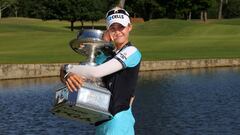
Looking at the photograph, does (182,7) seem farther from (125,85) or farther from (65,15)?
(125,85)

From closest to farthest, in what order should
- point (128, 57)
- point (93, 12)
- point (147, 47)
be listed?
point (128, 57)
point (147, 47)
point (93, 12)

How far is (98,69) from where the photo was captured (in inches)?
188

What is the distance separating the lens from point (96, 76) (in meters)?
4.75

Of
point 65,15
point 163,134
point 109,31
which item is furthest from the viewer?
point 65,15

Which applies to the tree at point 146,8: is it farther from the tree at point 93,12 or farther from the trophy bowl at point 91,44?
the trophy bowl at point 91,44

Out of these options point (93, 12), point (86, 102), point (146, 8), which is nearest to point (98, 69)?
point (86, 102)

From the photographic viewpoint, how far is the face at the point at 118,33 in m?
4.98

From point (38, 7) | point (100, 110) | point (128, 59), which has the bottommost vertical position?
point (38, 7)

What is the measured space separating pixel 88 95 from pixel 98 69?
0.90 ft

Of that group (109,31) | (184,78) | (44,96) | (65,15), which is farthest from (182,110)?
(65,15)

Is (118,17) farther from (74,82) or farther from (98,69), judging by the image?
(74,82)

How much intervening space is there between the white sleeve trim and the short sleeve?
38 mm

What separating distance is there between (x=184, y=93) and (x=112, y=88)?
22345 millimetres

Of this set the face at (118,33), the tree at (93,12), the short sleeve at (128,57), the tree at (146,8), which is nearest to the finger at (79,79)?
the short sleeve at (128,57)
